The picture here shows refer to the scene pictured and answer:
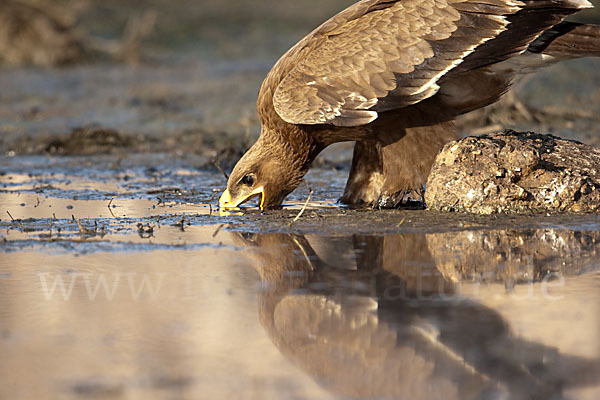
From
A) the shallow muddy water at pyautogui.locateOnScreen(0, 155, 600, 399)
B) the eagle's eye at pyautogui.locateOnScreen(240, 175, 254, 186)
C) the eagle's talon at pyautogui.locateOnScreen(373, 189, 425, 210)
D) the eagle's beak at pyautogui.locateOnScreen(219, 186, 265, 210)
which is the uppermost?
the shallow muddy water at pyautogui.locateOnScreen(0, 155, 600, 399)

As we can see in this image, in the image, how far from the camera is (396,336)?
10.8ft

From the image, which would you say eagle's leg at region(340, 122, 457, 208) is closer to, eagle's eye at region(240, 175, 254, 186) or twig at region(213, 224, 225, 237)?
eagle's eye at region(240, 175, 254, 186)

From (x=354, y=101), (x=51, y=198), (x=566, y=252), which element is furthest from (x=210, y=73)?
(x=566, y=252)

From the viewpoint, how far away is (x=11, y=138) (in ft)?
32.4

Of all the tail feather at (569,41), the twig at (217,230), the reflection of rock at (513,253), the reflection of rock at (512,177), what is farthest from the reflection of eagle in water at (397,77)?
the reflection of rock at (513,253)

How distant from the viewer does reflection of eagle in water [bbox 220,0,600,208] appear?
18.7 ft

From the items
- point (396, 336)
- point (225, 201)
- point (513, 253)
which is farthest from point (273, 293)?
point (225, 201)

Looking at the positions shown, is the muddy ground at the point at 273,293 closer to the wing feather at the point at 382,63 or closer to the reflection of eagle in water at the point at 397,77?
the reflection of eagle in water at the point at 397,77

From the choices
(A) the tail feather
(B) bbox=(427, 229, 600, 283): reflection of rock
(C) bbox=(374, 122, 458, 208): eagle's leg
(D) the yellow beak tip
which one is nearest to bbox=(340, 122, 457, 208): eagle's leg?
(C) bbox=(374, 122, 458, 208): eagle's leg

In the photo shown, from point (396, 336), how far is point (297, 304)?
1.88 feet

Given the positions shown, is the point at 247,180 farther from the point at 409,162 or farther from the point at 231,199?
the point at 409,162

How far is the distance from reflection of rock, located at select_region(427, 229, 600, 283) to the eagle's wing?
1.17 meters

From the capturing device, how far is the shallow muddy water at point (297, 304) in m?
2.93

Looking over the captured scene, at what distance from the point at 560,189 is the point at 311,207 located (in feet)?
5.36
